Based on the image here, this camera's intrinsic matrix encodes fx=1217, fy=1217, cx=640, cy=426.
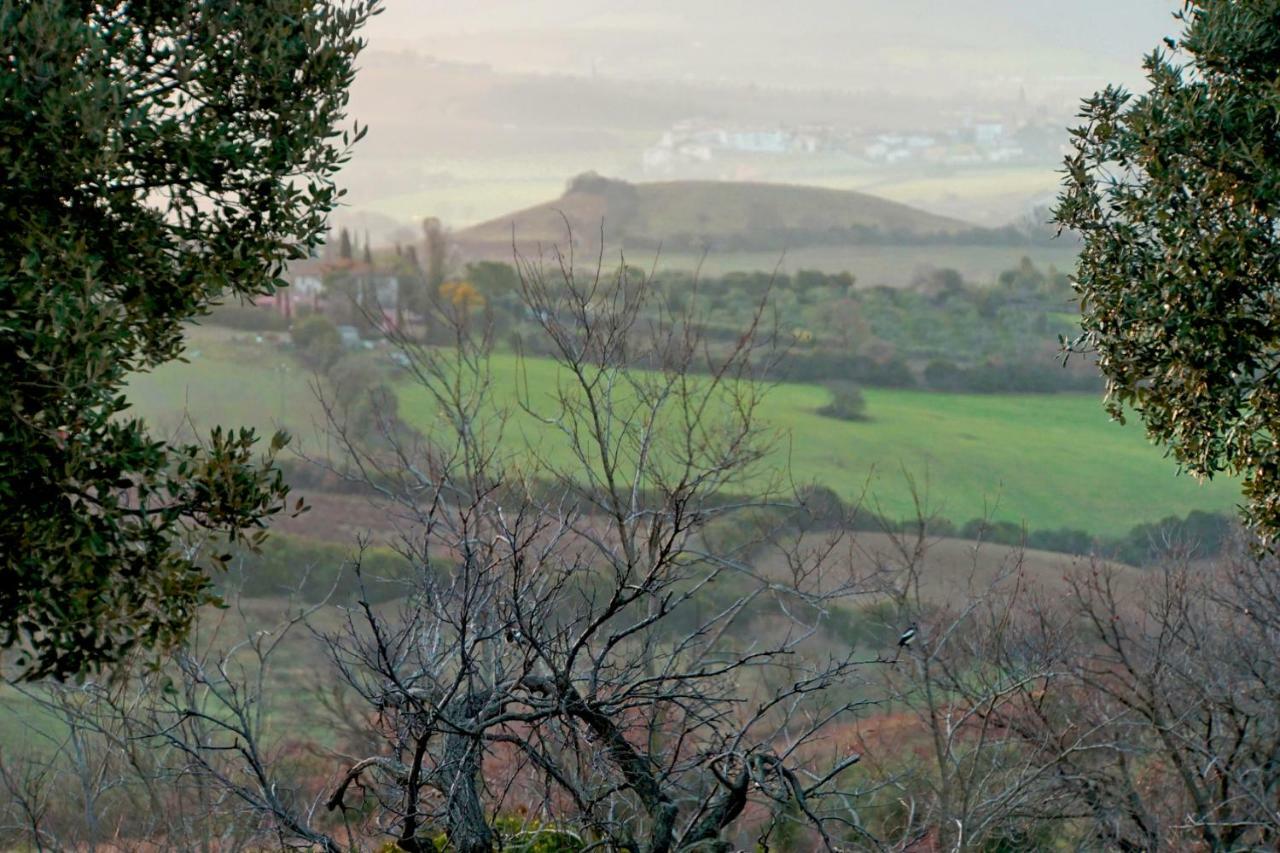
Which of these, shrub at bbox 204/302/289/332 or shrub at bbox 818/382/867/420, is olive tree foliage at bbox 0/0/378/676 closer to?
shrub at bbox 204/302/289/332

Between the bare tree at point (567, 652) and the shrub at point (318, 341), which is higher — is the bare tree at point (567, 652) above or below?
below

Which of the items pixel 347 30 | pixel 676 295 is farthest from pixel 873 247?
pixel 347 30

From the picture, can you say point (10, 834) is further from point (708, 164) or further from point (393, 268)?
point (708, 164)

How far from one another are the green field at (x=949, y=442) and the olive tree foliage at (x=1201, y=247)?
39.0ft

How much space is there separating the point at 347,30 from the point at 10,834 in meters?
7.48

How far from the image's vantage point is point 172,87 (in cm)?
499

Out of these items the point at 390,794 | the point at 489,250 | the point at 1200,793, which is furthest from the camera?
the point at 489,250

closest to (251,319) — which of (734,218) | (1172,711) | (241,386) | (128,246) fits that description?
(241,386)

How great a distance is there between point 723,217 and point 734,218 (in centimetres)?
36

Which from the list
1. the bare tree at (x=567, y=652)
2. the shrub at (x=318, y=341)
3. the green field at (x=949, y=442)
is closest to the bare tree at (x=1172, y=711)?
the bare tree at (x=567, y=652)

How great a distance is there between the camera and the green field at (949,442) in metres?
20.2

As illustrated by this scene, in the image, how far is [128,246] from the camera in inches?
194

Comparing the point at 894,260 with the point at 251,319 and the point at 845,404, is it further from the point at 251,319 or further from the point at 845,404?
the point at 251,319

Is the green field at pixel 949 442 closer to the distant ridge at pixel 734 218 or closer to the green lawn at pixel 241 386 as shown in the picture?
the green lawn at pixel 241 386
